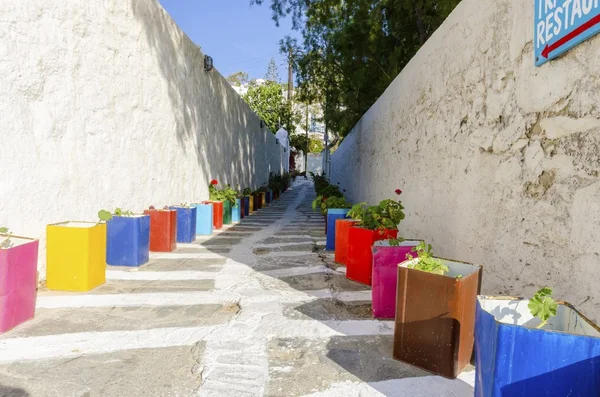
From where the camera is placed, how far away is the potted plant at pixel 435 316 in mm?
2242

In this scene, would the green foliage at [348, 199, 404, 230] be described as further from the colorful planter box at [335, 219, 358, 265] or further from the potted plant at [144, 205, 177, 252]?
the potted plant at [144, 205, 177, 252]

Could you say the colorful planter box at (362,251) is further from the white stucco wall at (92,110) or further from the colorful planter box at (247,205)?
the colorful planter box at (247,205)

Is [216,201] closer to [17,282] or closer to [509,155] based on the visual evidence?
[17,282]

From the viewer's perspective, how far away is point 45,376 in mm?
2139

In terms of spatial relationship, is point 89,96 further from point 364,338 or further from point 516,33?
point 516,33

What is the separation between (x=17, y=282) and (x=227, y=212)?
6.55 metres

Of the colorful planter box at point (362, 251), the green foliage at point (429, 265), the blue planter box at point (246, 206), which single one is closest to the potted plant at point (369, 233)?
the colorful planter box at point (362, 251)

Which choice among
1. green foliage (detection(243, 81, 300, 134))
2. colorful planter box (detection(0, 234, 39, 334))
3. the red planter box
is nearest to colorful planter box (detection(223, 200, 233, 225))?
the red planter box

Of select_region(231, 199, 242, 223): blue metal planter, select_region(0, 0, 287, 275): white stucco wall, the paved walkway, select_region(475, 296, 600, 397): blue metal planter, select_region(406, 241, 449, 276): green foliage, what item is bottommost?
the paved walkway

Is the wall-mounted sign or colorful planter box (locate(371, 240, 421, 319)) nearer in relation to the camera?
the wall-mounted sign

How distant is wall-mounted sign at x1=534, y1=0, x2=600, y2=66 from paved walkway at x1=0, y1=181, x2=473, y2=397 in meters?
1.89

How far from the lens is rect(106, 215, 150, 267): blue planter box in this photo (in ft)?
15.0

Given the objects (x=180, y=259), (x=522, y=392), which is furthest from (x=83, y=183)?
(x=522, y=392)

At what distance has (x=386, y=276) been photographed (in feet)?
10.3
